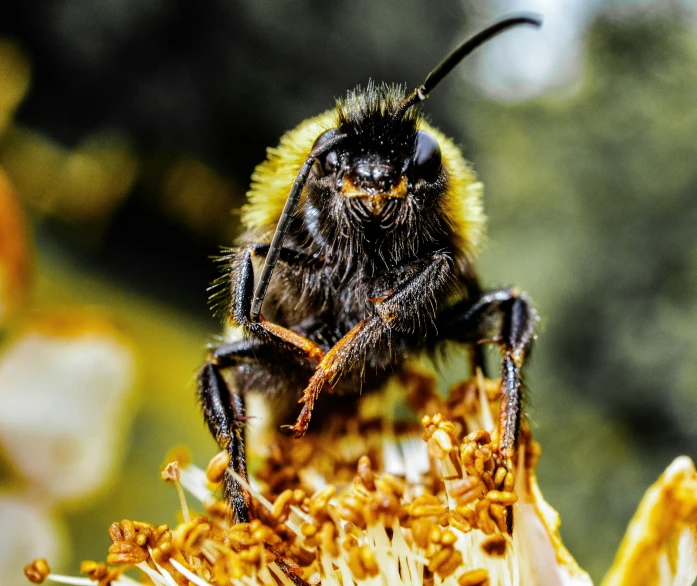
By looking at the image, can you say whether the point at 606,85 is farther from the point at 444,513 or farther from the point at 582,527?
the point at 444,513

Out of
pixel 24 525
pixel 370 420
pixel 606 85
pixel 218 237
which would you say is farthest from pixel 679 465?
pixel 606 85

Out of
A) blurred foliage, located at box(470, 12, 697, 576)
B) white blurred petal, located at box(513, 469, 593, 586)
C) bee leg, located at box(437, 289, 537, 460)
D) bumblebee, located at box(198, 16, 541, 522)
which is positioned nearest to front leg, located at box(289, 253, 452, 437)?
bumblebee, located at box(198, 16, 541, 522)

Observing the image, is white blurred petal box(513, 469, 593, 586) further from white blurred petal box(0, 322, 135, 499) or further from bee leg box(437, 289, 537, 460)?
white blurred petal box(0, 322, 135, 499)

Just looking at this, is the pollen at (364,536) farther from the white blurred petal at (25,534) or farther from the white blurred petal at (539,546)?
the white blurred petal at (25,534)

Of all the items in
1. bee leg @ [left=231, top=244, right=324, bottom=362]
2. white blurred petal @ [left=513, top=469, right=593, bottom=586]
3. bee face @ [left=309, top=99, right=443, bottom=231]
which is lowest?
white blurred petal @ [left=513, top=469, right=593, bottom=586]

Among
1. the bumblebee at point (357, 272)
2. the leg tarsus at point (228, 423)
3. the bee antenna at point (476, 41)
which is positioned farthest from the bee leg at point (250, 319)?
the bee antenna at point (476, 41)

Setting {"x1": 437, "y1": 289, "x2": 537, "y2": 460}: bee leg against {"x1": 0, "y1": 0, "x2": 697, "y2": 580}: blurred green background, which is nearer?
{"x1": 437, "y1": 289, "x2": 537, "y2": 460}: bee leg
